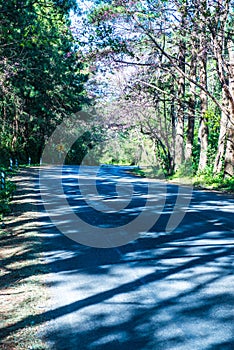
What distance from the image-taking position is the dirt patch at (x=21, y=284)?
15.8 ft

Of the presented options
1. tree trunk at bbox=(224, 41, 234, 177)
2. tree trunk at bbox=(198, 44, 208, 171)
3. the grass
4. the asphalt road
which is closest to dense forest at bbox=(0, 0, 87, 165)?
the grass

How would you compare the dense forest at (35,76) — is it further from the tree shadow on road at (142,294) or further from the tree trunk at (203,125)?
the tree trunk at (203,125)

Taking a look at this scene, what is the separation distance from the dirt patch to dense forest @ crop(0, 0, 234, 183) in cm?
438

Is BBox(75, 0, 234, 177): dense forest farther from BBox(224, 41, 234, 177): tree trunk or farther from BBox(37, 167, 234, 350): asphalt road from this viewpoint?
BBox(37, 167, 234, 350): asphalt road

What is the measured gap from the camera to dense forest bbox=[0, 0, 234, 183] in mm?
15656

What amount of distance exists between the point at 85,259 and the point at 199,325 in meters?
3.37

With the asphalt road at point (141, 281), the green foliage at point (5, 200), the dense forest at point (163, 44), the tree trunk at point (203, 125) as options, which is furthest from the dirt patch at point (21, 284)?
the tree trunk at point (203, 125)

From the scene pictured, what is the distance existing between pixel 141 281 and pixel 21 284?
1.74m

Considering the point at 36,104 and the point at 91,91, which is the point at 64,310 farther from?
the point at 36,104

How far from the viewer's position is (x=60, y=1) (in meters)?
13.4

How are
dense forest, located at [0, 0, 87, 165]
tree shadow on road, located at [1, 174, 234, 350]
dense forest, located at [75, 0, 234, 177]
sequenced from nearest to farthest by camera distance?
tree shadow on road, located at [1, 174, 234, 350] → dense forest, located at [0, 0, 87, 165] → dense forest, located at [75, 0, 234, 177]

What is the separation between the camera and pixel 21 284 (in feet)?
21.7

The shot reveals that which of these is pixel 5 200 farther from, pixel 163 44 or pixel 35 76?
pixel 35 76

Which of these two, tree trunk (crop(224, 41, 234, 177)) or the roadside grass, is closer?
the roadside grass
